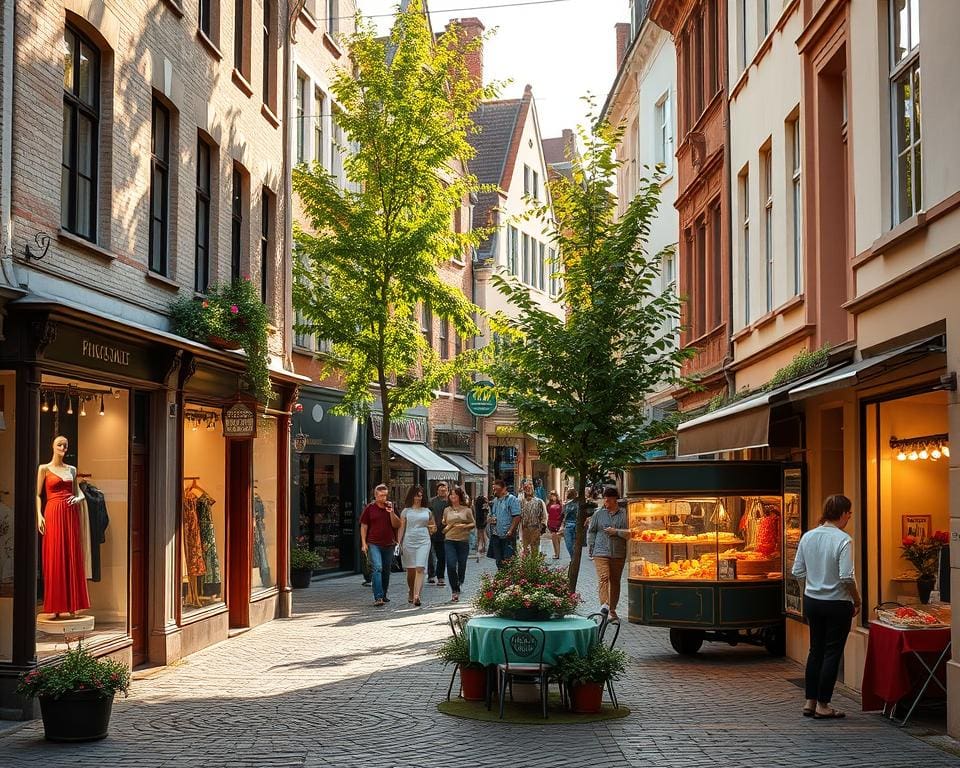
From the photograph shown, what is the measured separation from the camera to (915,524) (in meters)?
12.8

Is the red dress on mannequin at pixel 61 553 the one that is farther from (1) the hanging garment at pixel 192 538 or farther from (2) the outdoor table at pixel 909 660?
(2) the outdoor table at pixel 909 660

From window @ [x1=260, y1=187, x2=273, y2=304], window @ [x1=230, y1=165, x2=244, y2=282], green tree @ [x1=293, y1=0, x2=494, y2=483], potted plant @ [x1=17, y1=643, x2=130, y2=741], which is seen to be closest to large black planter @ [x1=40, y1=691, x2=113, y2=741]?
potted plant @ [x1=17, y1=643, x2=130, y2=741]

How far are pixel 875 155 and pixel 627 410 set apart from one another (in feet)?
20.7

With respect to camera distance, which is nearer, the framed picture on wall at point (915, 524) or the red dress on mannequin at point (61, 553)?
the red dress on mannequin at point (61, 553)

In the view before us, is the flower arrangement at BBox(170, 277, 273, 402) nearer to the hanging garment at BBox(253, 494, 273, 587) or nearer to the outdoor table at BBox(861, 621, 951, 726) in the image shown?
the hanging garment at BBox(253, 494, 273, 587)

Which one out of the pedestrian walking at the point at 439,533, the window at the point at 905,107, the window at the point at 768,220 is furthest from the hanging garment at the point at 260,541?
the window at the point at 905,107

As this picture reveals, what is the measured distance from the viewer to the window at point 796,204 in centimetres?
1655

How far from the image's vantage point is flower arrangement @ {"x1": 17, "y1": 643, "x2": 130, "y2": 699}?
32.8ft

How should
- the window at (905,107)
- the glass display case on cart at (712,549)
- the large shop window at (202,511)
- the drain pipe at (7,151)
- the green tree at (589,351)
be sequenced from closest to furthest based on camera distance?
the drain pipe at (7,151) < the window at (905,107) < the glass display case on cart at (712,549) < the large shop window at (202,511) < the green tree at (589,351)

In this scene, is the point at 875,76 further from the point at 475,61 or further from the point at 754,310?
the point at 475,61

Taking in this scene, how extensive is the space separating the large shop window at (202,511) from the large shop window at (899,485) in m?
7.62

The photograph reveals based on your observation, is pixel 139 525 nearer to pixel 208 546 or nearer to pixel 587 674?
pixel 208 546

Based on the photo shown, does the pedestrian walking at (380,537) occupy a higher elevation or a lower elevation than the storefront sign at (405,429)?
lower

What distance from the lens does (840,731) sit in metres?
10.5
